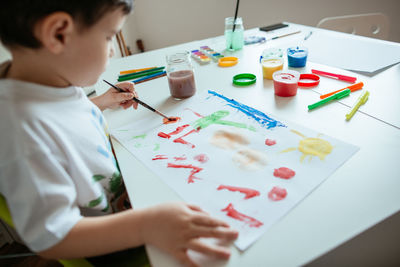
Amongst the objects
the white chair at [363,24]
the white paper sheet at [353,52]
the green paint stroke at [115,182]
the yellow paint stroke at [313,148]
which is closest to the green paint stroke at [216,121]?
the yellow paint stroke at [313,148]

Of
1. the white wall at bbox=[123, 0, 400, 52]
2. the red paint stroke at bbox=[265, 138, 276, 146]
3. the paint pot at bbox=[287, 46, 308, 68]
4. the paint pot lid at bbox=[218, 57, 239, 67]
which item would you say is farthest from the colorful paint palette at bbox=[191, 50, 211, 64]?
the white wall at bbox=[123, 0, 400, 52]

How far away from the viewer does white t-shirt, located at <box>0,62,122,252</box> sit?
0.41 metres

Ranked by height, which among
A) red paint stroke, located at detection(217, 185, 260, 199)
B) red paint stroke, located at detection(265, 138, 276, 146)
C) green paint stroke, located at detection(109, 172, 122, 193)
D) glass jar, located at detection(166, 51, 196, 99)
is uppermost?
glass jar, located at detection(166, 51, 196, 99)

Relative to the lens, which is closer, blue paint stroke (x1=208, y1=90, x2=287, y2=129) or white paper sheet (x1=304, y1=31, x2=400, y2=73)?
blue paint stroke (x1=208, y1=90, x2=287, y2=129)

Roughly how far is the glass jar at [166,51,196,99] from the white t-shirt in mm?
318

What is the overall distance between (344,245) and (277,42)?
961 millimetres

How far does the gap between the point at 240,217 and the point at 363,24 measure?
1.28 m

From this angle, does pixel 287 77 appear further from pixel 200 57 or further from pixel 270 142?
pixel 200 57

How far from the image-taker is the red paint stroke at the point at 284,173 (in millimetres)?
493

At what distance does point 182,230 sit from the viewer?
40 cm

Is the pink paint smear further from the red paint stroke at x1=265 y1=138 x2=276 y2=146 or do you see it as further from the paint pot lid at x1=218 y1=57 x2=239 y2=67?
the paint pot lid at x1=218 y1=57 x2=239 y2=67

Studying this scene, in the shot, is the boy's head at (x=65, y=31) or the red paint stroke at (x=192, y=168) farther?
the red paint stroke at (x=192, y=168)

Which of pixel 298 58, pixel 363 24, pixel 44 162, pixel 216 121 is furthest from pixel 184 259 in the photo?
pixel 363 24

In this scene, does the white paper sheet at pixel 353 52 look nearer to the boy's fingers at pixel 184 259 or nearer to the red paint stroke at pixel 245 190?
the red paint stroke at pixel 245 190
